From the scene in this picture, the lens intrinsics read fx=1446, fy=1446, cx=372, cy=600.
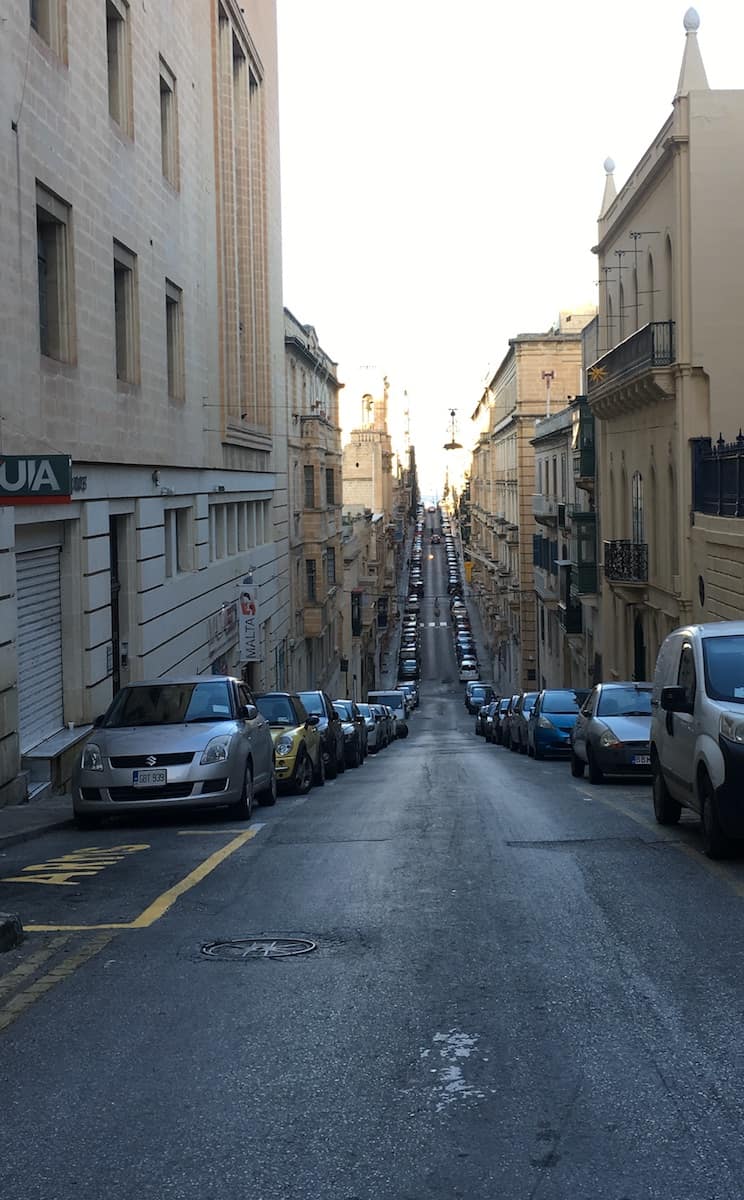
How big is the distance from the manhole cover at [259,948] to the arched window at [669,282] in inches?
998

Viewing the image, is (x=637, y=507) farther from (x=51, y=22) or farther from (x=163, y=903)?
(x=163, y=903)

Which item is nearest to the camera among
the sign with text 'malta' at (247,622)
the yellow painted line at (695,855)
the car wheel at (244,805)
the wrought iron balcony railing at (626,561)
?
the yellow painted line at (695,855)

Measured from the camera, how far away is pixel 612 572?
1420 inches

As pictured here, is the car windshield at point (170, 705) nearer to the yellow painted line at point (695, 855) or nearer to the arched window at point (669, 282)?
the yellow painted line at point (695, 855)

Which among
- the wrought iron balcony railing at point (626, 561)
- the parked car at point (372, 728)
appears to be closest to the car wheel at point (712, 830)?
the wrought iron balcony railing at point (626, 561)

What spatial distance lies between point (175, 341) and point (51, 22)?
10.0m

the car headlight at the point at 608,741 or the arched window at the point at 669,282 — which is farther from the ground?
the arched window at the point at 669,282

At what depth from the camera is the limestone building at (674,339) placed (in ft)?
95.3

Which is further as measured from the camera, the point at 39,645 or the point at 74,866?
the point at 39,645

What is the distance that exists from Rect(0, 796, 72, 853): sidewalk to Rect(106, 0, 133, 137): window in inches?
455

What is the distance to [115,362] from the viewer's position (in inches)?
866

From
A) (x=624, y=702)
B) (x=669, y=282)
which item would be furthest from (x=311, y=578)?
(x=624, y=702)

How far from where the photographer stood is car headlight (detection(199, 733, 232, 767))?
1414cm

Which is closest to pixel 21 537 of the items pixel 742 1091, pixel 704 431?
pixel 742 1091
